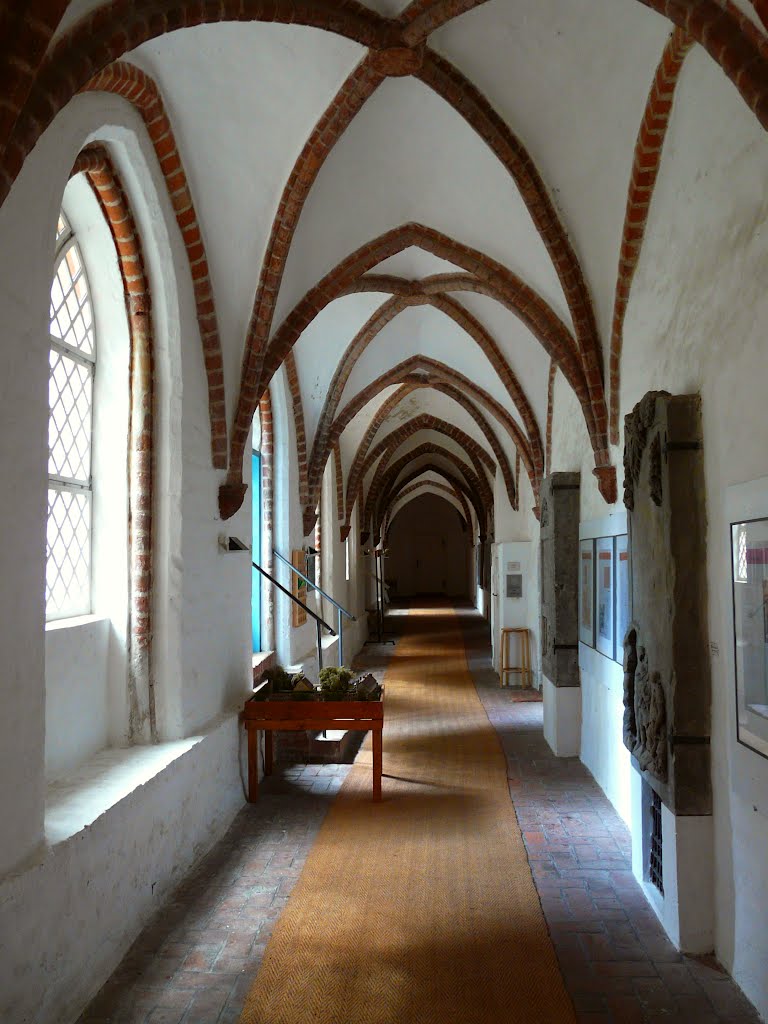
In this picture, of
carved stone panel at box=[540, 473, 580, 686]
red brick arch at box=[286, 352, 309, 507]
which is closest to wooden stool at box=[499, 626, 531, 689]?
red brick arch at box=[286, 352, 309, 507]

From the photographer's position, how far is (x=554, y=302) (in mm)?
6902

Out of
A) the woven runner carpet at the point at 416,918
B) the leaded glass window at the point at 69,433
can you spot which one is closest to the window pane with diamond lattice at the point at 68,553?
the leaded glass window at the point at 69,433

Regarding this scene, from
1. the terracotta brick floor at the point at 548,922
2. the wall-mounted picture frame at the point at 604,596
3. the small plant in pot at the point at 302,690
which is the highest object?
the wall-mounted picture frame at the point at 604,596

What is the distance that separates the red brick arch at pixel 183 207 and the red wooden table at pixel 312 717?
189 cm

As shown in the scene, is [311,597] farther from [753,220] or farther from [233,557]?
[753,220]

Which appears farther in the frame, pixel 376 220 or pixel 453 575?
pixel 453 575

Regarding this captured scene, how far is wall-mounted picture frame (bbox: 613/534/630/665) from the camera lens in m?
5.59

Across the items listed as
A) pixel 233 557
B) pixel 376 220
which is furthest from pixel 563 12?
pixel 233 557

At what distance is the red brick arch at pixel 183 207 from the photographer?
405 centimetres

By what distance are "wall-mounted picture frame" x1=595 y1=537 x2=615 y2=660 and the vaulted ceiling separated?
506 mm

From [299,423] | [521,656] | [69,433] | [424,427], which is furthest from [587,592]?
[424,427]

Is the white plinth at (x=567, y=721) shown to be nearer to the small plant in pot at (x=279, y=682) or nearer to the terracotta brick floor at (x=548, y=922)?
the terracotta brick floor at (x=548, y=922)

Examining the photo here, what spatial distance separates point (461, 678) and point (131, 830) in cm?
878

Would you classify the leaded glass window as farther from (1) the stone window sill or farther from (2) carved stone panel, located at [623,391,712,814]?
(2) carved stone panel, located at [623,391,712,814]
